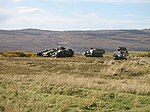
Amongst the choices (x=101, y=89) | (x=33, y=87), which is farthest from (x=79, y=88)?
(x=33, y=87)

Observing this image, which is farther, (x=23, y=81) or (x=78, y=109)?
(x=23, y=81)

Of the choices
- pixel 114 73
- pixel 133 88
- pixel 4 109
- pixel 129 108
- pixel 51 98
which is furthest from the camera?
pixel 114 73

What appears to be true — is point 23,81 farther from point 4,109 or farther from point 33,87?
point 4,109

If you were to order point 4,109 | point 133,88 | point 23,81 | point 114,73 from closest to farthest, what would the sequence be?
point 4,109, point 133,88, point 23,81, point 114,73

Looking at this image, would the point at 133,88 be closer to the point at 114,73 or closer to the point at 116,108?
the point at 116,108

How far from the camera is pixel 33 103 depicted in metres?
15.8

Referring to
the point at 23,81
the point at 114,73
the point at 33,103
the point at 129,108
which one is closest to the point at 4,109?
the point at 33,103

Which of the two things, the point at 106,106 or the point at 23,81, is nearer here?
the point at 106,106

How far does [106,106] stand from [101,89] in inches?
183

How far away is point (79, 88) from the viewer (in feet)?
67.2

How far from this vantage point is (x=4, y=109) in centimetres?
1465

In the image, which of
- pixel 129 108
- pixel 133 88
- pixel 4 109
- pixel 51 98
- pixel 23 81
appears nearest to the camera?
pixel 4 109

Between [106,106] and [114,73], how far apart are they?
17.5 m

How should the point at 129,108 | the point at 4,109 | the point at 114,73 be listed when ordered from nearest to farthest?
the point at 4,109, the point at 129,108, the point at 114,73
